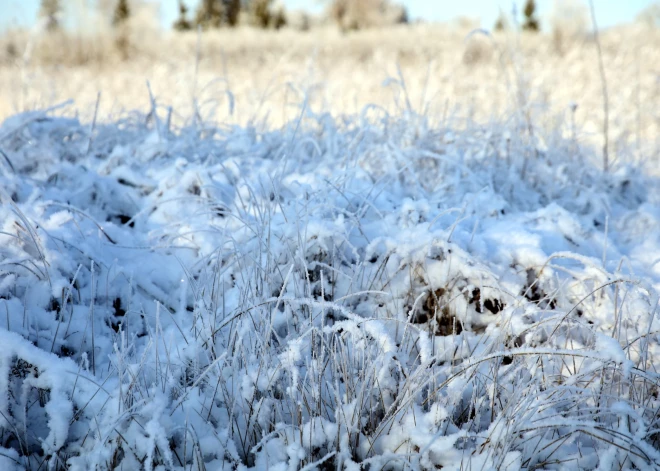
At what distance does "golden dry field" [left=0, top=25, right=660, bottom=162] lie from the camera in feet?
Answer: 10.8

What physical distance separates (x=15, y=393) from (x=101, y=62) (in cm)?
1325

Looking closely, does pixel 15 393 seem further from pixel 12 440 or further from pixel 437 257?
pixel 437 257

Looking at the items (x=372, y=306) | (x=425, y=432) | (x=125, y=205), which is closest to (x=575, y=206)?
(x=372, y=306)

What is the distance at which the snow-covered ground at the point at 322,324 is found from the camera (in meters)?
1.05

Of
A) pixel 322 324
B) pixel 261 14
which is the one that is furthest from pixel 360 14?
pixel 322 324

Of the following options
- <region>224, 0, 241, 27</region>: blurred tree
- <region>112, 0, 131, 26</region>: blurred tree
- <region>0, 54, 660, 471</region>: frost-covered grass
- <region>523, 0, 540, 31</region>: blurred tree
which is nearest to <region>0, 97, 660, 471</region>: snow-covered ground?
<region>0, 54, 660, 471</region>: frost-covered grass

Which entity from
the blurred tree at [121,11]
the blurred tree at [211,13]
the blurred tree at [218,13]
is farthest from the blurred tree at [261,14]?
the blurred tree at [121,11]

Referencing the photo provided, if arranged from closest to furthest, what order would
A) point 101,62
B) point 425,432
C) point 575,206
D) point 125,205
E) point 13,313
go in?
point 425,432 → point 13,313 → point 125,205 → point 575,206 → point 101,62

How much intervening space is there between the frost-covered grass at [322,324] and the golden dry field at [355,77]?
33.0 inches

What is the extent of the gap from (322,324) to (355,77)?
24.9 feet

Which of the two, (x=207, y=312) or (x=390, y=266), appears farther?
(x=390, y=266)

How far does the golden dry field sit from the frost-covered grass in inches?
33.0

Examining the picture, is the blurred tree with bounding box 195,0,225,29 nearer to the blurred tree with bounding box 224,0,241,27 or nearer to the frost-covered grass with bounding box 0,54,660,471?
the blurred tree with bounding box 224,0,241,27

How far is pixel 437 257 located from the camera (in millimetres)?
1571
